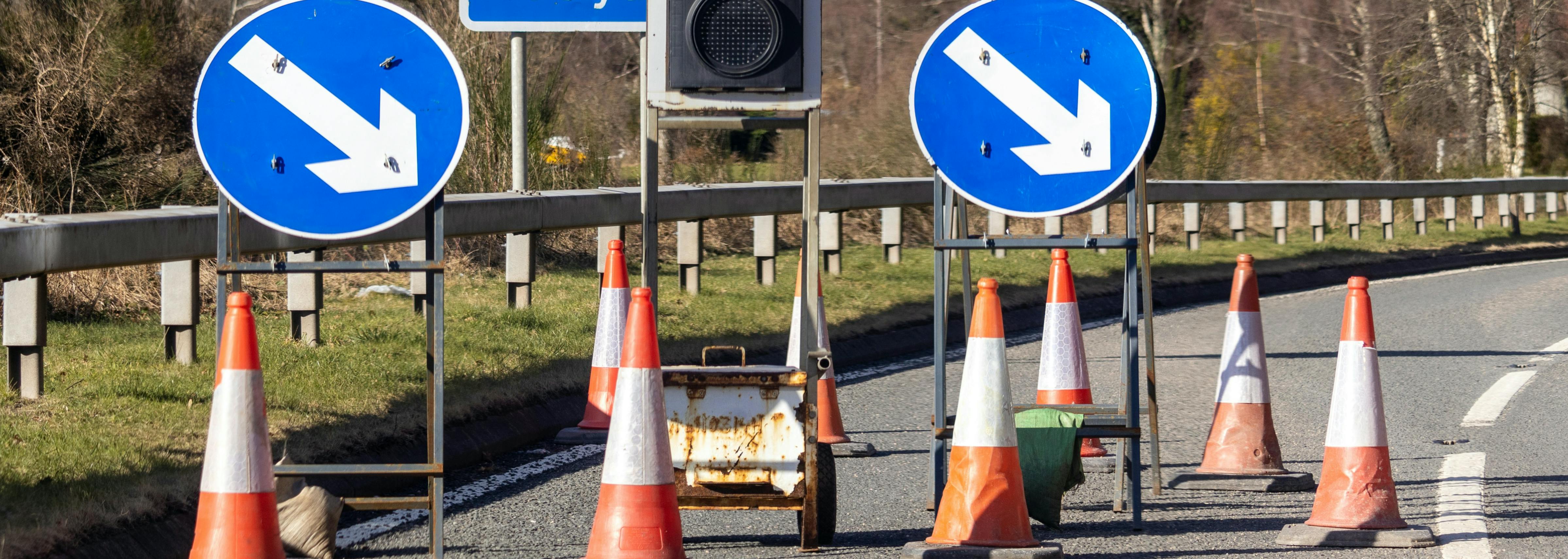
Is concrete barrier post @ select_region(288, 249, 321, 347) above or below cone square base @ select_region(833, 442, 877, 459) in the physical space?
above

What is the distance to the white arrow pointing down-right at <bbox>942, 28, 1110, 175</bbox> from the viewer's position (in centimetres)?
574

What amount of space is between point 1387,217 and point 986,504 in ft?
64.8

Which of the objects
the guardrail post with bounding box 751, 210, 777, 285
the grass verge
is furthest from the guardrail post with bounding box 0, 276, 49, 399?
the guardrail post with bounding box 751, 210, 777, 285

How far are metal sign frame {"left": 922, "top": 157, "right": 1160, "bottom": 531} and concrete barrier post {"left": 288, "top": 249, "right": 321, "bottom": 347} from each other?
339 cm

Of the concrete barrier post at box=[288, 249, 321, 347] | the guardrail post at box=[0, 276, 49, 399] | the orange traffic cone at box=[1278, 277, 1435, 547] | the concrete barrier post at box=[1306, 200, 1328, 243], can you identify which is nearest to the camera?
the orange traffic cone at box=[1278, 277, 1435, 547]

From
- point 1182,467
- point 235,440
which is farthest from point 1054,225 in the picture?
point 235,440

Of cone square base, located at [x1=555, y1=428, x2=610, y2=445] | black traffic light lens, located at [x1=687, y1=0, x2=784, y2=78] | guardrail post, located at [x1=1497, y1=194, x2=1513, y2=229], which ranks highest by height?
guardrail post, located at [x1=1497, y1=194, x2=1513, y2=229]

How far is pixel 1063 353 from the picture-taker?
7.50 meters

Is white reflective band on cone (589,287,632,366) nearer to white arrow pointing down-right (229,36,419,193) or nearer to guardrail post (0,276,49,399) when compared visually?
guardrail post (0,276,49,399)

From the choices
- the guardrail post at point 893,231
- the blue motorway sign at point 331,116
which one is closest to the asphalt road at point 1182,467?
the blue motorway sign at point 331,116

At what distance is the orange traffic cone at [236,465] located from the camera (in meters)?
4.49

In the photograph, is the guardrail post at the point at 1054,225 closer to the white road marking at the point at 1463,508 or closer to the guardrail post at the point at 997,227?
the guardrail post at the point at 997,227

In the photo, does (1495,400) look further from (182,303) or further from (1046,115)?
(182,303)

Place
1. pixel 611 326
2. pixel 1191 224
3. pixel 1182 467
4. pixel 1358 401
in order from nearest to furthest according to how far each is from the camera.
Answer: pixel 1358 401 → pixel 1182 467 → pixel 611 326 → pixel 1191 224
